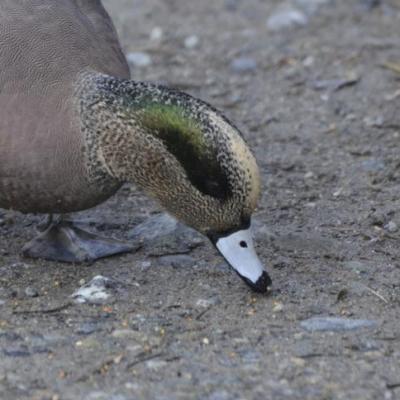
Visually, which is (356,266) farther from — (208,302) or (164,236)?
(164,236)

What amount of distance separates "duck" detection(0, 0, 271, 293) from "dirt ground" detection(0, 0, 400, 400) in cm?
21

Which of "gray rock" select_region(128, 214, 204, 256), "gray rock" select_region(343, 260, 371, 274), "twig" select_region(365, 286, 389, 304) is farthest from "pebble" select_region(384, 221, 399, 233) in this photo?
"gray rock" select_region(128, 214, 204, 256)

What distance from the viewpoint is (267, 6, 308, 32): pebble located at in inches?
275

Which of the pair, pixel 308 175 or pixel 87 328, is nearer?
pixel 87 328

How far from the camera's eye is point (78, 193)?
396 cm

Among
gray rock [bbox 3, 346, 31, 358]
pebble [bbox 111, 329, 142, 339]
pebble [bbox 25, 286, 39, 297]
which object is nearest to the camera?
gray rock [bbox 3, 346, 31, 358]

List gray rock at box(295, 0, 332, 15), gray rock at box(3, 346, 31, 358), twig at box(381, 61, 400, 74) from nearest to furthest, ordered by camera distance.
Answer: gray rock at box(3, 346, 31, 358)
twig at box(381, 61, 400, 74)
gray rock at box(295, 0, 332, 15)

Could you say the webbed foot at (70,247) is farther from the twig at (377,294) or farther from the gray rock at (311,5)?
the gray rock at (311,5)

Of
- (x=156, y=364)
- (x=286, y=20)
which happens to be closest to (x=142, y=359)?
(x=156, y=364)

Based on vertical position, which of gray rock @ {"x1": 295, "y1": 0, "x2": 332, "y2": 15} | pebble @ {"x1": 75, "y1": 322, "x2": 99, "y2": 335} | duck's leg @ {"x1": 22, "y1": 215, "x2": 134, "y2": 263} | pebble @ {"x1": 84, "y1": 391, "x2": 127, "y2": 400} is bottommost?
gray rock @ {"x1": 295, "y1": 0, "x2": 332, "y2": 15}

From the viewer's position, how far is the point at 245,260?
12.4 feet

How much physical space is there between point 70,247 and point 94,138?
51cm

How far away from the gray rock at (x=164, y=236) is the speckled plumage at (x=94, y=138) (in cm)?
35

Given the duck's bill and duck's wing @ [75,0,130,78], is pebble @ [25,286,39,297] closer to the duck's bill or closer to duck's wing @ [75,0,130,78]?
the duck's bill
